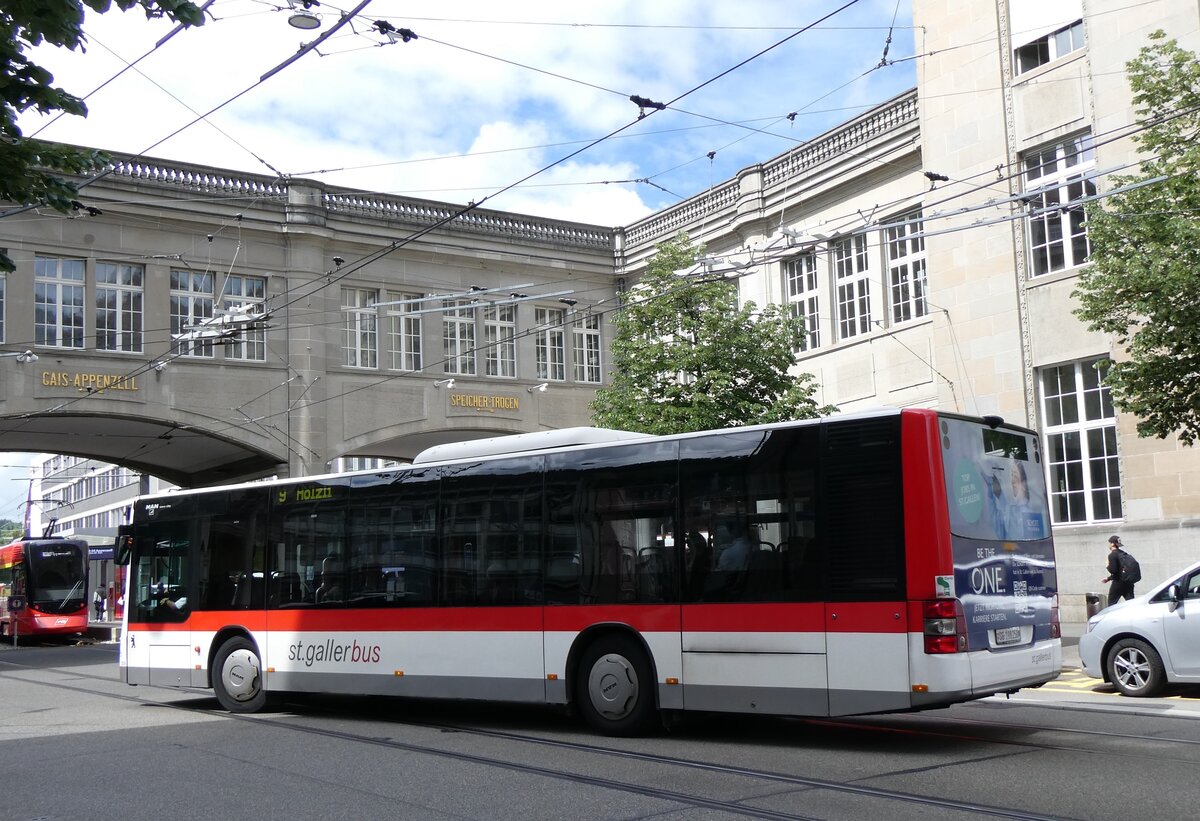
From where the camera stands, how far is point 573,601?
11977 millimetres

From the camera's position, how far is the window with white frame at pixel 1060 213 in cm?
2344

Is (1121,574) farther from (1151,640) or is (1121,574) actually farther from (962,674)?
(962,674)

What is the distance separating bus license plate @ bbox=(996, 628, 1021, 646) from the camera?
10.3 meters

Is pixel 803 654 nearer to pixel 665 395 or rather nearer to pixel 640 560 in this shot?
pixel 640 560

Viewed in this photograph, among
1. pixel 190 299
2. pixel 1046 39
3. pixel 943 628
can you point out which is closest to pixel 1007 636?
pixel 943 628

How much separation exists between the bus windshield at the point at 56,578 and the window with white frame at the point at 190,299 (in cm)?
980

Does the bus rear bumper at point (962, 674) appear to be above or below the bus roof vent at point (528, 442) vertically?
below

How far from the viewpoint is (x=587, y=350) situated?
3928cm

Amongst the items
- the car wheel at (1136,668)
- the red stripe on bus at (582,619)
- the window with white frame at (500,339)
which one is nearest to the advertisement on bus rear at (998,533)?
the red stripe on bus at (582,619)

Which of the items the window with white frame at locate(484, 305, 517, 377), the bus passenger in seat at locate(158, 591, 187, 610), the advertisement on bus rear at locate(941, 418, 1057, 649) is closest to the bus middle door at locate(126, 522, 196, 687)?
the bus passenger in seat at locate(158, 591, 187, 610)

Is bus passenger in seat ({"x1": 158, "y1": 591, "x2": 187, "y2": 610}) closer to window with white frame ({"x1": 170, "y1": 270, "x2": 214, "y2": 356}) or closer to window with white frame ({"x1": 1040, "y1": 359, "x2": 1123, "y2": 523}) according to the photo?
window with white frame ({"x1": 1040, "y1": 359, "x2": 1123, "y2": 523})

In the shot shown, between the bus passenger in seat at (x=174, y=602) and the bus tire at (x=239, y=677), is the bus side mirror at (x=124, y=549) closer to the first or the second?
the bus passenger in seat at (x=174, y=602)

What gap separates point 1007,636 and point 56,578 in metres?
33.7

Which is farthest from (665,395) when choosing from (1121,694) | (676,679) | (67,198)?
(67,198)
